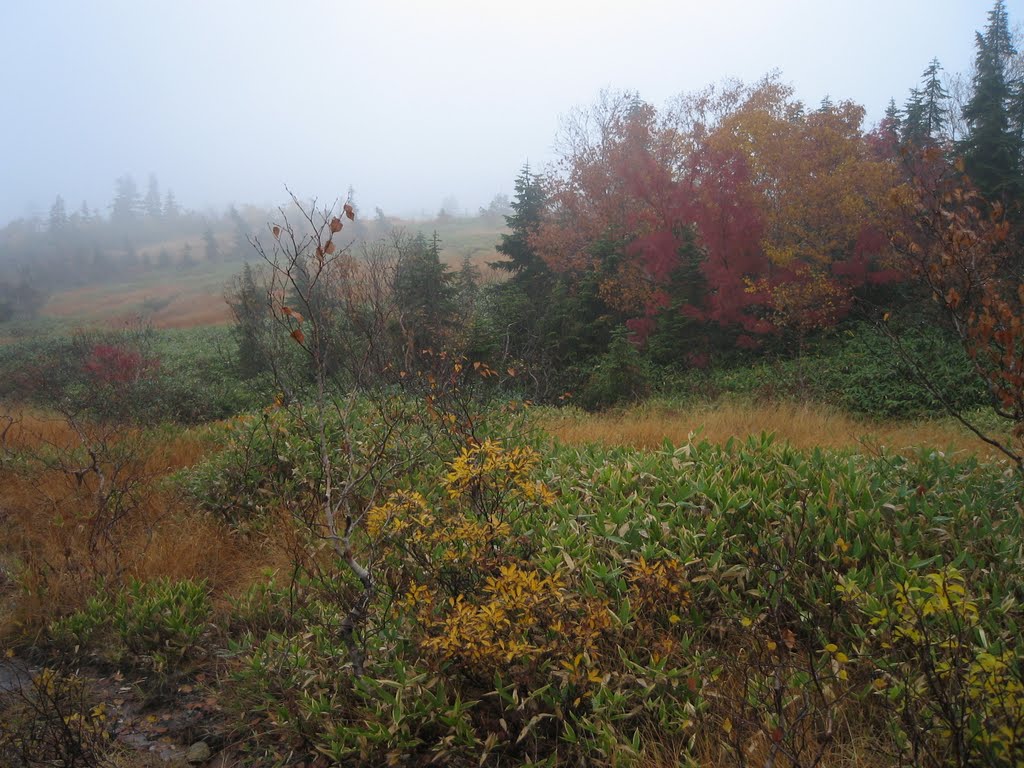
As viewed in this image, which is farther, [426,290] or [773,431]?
[426,290]

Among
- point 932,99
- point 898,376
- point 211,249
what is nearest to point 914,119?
point 932,99

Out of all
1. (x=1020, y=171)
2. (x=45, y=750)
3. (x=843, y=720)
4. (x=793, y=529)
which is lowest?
(x=45, y=750)

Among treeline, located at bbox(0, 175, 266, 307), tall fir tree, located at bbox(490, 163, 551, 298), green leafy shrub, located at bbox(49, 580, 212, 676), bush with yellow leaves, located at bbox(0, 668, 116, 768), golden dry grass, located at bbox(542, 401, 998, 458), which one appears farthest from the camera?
treeline, located at bbox(0, 175, 266, 307)

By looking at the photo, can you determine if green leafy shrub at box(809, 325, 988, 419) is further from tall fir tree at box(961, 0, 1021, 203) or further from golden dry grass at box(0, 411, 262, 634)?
golden dry grass at box(0, 411, 262, 634)

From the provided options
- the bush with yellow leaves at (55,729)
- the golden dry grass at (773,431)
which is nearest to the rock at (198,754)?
the bush with yellow leaves at (55,729)

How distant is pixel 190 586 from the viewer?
420 cm

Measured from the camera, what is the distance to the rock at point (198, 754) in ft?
9.67

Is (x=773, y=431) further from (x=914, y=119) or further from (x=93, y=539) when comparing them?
(x=914, y=119)

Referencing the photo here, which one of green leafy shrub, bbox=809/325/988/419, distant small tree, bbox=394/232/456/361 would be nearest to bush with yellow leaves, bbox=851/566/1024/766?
green leafy shrub, bbox=809/325/988/419

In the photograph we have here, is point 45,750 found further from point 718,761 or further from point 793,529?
point 793,529

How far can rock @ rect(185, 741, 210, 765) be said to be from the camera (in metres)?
2.95

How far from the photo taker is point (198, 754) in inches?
117

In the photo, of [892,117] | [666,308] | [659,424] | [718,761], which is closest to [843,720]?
[718,761]

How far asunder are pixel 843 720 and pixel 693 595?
916 mm
